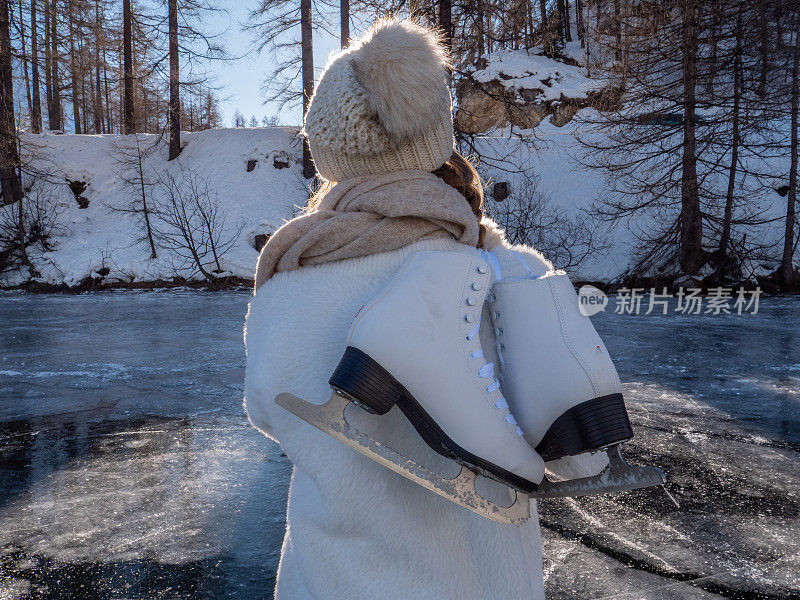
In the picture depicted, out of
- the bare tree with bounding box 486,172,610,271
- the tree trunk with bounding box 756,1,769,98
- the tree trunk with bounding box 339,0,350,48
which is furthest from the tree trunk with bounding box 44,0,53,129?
the tree trunk with bounding box 756,1,769,98

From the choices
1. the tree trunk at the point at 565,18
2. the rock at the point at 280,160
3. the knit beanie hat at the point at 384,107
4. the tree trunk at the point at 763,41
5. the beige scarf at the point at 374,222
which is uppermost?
the tree trunk at the point at 565,18

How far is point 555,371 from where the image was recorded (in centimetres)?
111

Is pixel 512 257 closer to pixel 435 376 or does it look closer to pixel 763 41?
pixel 435 376

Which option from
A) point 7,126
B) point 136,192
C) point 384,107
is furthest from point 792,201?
point 7,126

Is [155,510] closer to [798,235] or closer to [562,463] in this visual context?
[562,463]

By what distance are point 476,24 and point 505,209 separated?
5207 mm

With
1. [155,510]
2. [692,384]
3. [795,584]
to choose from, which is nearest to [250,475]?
[155,510]

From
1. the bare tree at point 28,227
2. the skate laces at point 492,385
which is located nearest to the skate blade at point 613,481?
the skate laces at point 492,385

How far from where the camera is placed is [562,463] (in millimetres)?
1294

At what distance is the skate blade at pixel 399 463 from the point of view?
3.59 feet

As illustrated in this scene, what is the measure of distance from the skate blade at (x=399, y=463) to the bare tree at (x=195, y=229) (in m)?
14.8

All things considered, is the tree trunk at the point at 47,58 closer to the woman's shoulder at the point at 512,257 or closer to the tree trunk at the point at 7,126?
the tree trunk at the point at 7,126

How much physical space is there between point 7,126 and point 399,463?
2107 cm

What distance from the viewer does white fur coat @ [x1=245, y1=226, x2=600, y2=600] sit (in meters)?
1.25
